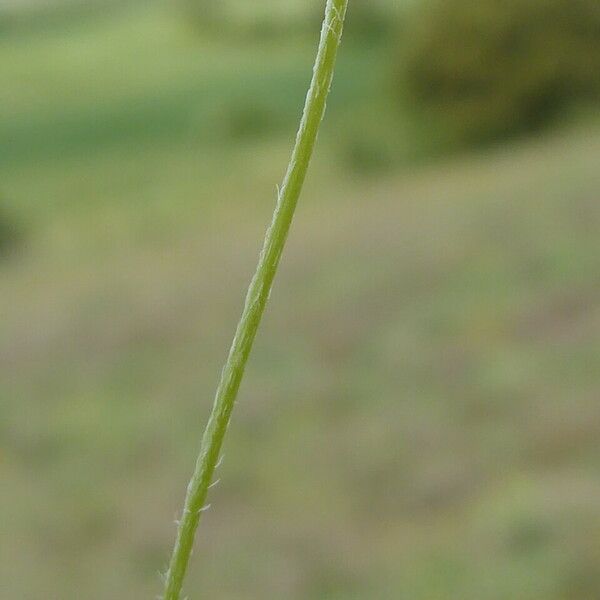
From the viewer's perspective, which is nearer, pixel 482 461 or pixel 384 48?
pixel 482 461

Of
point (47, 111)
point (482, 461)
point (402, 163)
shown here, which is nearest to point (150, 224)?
point (47, 111)

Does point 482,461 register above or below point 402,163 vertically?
below

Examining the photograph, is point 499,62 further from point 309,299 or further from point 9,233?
point 9,233

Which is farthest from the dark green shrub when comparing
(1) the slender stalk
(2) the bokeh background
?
(1) the slender stalk

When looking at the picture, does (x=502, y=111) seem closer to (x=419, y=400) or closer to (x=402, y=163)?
(x=402, y=163)

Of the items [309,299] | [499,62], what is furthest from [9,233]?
[499,62]

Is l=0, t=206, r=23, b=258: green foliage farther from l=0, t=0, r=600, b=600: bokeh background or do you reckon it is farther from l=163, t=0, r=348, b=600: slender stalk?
l=163, t=0, r=348, b=600: slender stalk
